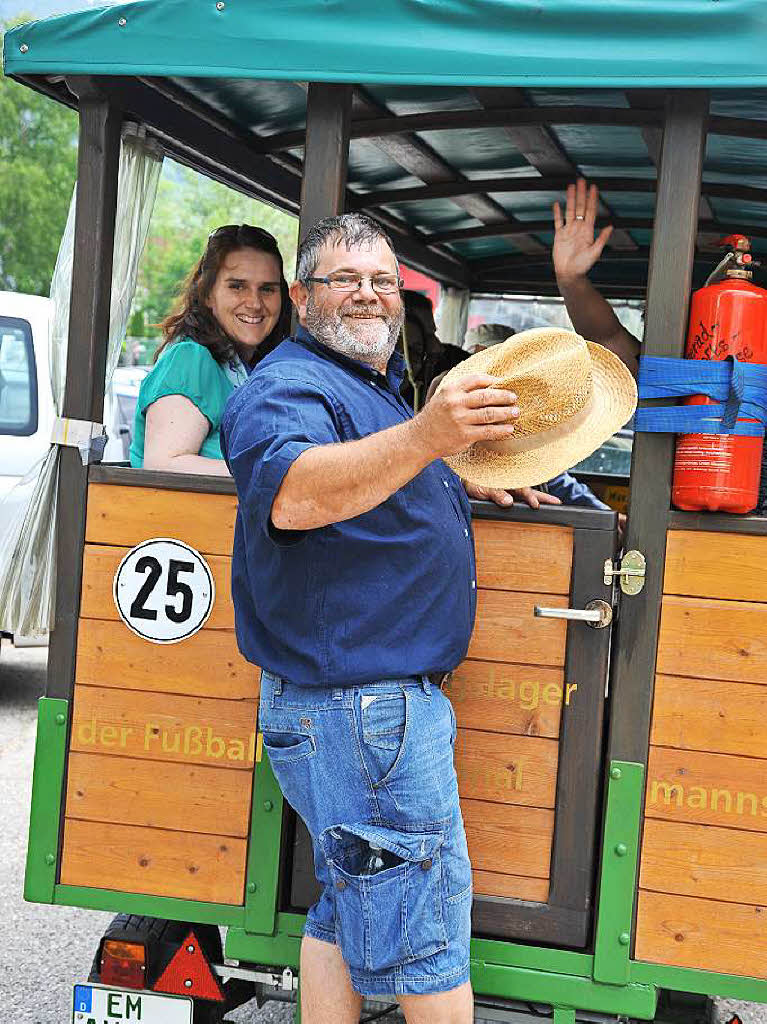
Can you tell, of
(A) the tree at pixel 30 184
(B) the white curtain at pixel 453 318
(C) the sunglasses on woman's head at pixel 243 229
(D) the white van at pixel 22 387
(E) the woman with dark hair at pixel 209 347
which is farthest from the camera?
(A) the tree at pixel 30 184

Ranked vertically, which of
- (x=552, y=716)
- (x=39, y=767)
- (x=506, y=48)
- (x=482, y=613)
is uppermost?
(x=506, y=48)

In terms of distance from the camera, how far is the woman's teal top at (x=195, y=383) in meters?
3.19

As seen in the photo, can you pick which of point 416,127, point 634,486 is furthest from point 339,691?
point 416,127

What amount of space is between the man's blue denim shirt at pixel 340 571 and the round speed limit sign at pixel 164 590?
450 mm

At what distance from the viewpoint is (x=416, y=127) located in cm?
320

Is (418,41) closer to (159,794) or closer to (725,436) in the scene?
(725,436)

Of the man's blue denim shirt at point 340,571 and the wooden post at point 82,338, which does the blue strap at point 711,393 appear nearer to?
the man's blue denim shirt at point 340,571

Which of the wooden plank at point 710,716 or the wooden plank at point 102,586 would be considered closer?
the wooden plank at point 710,716

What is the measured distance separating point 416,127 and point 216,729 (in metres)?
1.68

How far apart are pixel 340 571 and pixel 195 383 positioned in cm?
103

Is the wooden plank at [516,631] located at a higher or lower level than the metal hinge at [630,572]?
lower

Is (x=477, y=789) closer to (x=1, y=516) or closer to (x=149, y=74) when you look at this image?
(x=149, y=74)

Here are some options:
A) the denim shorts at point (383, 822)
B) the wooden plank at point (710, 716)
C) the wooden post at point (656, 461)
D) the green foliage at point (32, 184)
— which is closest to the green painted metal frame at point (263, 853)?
the denim shorts at point (383, 822)

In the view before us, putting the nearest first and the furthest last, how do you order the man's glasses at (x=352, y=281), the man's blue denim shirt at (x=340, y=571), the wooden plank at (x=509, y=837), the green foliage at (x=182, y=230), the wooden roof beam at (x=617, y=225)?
the man's blue denim shirt at (x=340, y=571), the man's glasses at (x=352, y=281), the wooden plank at (x=509, y=837), the wooden roof beam at (x=617, y=225), the green foliage at (x=182, y=230)
